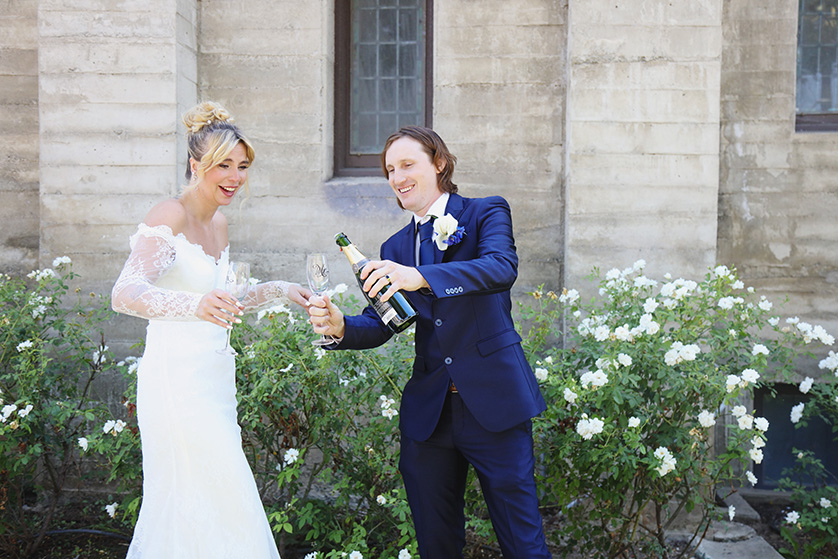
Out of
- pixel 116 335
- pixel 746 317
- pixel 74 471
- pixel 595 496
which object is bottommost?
pixel 74 471

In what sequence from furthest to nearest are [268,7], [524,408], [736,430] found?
[268,7]
[736,430]
[524,408]

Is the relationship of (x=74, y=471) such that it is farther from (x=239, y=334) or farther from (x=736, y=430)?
(x=736, y=430)

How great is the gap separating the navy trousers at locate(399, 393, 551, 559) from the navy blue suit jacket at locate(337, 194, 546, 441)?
0.08 meters

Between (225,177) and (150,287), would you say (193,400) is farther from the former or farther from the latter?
(225,177)

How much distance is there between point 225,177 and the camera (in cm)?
325

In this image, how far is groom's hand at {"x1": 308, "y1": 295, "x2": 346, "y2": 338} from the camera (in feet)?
9.75

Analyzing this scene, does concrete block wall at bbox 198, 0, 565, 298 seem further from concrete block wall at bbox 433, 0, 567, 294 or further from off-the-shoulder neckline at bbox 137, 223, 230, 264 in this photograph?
off-the-shoulder neckline at bbox 137, 223, 230, 264

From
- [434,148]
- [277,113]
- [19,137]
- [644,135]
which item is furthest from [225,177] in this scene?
[19,137]

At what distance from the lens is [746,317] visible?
4.27 metres

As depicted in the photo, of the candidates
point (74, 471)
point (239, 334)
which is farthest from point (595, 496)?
point (74, 471)

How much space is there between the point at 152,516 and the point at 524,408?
164cm

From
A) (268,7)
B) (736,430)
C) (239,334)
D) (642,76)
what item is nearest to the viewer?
(736,430)

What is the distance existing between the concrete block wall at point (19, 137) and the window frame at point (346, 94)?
8.13 feet

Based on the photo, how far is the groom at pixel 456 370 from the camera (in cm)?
299
